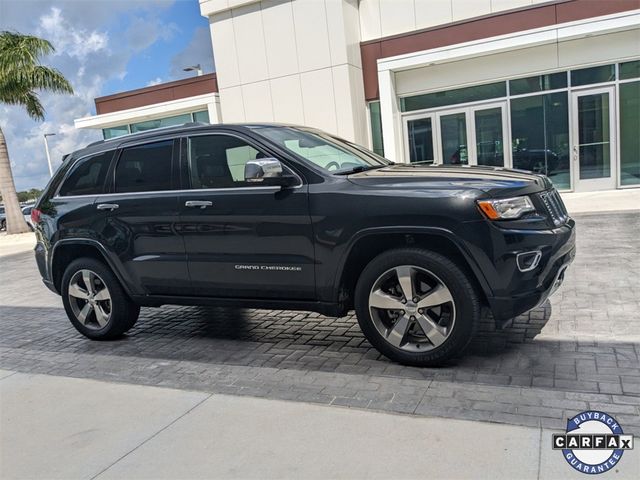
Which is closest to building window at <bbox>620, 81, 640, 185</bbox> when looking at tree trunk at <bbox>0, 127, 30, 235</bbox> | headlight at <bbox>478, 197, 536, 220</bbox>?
headlight at <bbox>478, 197, 536, 220</bbox>

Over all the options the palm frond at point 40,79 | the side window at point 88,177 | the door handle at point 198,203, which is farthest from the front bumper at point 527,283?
the palm frond at point 40,79

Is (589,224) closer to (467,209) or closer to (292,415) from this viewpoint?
(467,209)

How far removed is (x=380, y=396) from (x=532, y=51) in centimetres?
1250

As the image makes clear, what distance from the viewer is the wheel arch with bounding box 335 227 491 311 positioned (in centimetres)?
365

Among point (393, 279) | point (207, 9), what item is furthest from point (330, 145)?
point (207, 9)

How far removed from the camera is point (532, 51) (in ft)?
44.2

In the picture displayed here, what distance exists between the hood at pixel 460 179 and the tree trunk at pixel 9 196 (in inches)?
815

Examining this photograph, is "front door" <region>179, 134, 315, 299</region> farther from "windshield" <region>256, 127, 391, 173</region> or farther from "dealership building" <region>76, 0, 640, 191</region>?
"dealership building" <region>76, 0, 640, 191</region>

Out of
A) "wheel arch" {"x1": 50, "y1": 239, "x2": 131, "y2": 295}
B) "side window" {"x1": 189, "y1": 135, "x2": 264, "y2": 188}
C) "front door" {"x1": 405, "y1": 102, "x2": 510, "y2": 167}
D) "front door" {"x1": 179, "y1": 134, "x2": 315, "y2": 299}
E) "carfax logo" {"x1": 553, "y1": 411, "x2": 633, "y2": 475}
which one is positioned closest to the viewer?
"carfax logo" {"x1": 553, "y1": 411, "x2": 633, "y2": 475}

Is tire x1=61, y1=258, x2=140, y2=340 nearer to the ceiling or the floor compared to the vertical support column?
nearer to the floor

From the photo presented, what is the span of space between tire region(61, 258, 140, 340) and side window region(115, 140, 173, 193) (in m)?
0.86

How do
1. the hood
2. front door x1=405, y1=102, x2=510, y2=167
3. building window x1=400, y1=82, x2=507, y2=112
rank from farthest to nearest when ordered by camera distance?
front door x1=405, y1=102, x2=510, y2=167
building window x1=400, y1=82, x2=507, y2=112
the hood

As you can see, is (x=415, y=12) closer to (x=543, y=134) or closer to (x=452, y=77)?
(x=452, y=77)

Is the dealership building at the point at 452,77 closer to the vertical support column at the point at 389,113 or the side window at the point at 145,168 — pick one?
the vertical support column at the point at 389,113
